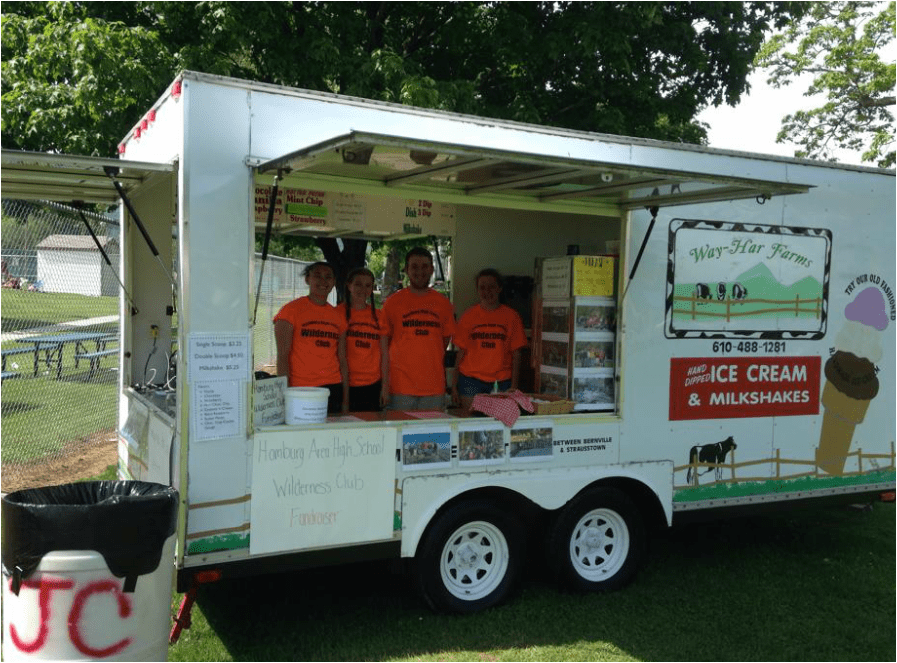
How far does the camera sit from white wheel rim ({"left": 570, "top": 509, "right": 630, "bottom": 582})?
5.09 metres

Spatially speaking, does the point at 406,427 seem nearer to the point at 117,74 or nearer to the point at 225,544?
the point at 225,544

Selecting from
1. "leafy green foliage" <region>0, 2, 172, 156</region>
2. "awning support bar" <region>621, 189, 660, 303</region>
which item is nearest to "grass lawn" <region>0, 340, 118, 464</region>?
"leafy green foliage" <region>0, 2, 172, 156</region>

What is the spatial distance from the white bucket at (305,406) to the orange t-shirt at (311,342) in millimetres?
726

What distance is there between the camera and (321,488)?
4227mm

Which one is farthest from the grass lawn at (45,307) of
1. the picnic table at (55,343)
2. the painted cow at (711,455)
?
the painted cow at (711,455)

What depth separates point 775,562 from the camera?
606 cm

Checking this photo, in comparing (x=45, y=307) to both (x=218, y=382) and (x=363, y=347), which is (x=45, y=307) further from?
(x=218, y=382)

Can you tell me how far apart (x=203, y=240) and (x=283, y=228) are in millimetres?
3359

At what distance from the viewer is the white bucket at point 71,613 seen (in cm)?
335

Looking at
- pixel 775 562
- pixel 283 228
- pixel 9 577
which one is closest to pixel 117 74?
pixel 283 228

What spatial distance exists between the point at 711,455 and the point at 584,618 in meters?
1.43

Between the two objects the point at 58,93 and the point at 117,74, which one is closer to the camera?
the point at 117,74

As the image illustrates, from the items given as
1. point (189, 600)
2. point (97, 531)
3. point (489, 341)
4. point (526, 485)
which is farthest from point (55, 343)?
point (526, 485)

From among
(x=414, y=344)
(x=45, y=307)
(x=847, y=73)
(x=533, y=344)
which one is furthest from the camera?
(x=847, y=73)
